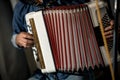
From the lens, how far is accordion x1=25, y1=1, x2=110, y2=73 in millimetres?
1244

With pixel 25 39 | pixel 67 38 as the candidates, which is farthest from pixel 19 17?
pixel 67 38

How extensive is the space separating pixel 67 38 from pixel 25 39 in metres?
0.19

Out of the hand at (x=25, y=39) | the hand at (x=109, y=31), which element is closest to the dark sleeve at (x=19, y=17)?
the hand at (x=25, y=39)

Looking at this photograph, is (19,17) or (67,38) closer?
(67,38)

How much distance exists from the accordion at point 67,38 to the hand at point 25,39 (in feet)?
0.12

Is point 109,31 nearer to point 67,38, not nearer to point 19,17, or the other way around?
point 67,38

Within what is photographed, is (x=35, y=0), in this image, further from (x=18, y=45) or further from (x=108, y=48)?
(x=108, y=48)

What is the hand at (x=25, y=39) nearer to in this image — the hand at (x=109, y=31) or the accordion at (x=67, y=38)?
the accordion at (x=67, y=38)

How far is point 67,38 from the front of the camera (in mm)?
1271

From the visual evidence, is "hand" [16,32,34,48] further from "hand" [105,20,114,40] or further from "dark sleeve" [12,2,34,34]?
"hand" [105,20,114,40]

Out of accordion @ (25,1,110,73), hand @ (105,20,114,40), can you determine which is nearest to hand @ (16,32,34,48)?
accordion @ (25,1,110,73)

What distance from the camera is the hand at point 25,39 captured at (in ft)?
4.33

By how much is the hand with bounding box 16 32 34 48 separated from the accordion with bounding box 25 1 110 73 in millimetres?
36

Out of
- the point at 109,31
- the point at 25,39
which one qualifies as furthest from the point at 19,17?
the point at 109,31
